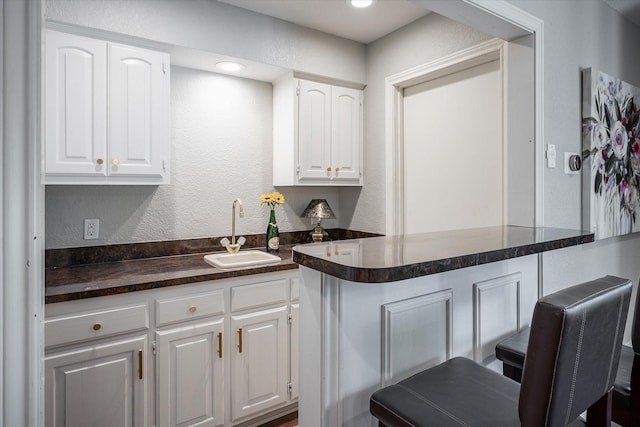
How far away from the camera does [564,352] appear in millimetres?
820

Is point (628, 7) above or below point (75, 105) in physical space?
above

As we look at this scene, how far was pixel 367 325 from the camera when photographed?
1.17 metres

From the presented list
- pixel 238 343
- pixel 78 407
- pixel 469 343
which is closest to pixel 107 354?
pixel 78 407

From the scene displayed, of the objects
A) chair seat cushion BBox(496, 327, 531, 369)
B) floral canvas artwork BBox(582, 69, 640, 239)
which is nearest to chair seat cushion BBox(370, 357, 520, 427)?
chair seat cushion BBox(496, 327, 531, 369)

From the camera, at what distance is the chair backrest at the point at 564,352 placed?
2.68 ft

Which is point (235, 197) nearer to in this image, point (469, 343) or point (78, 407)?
point (78, 407)

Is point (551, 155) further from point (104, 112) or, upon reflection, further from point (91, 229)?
point (91, 229)

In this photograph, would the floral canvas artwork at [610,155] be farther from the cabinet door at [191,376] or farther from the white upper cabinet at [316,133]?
the cabinet door at [191,376]

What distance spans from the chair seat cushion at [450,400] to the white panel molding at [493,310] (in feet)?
1.08

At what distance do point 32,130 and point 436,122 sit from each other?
2381 mm

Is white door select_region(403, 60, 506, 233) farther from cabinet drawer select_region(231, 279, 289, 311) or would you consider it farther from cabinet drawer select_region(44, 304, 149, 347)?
cabinet drawer select_region(44, 304, 149, 347)

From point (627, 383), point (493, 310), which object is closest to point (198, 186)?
point (493, 310)

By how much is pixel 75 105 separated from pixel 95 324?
105cm

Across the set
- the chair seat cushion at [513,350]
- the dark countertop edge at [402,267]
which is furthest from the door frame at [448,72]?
the dark countertop edge at [402,267]
